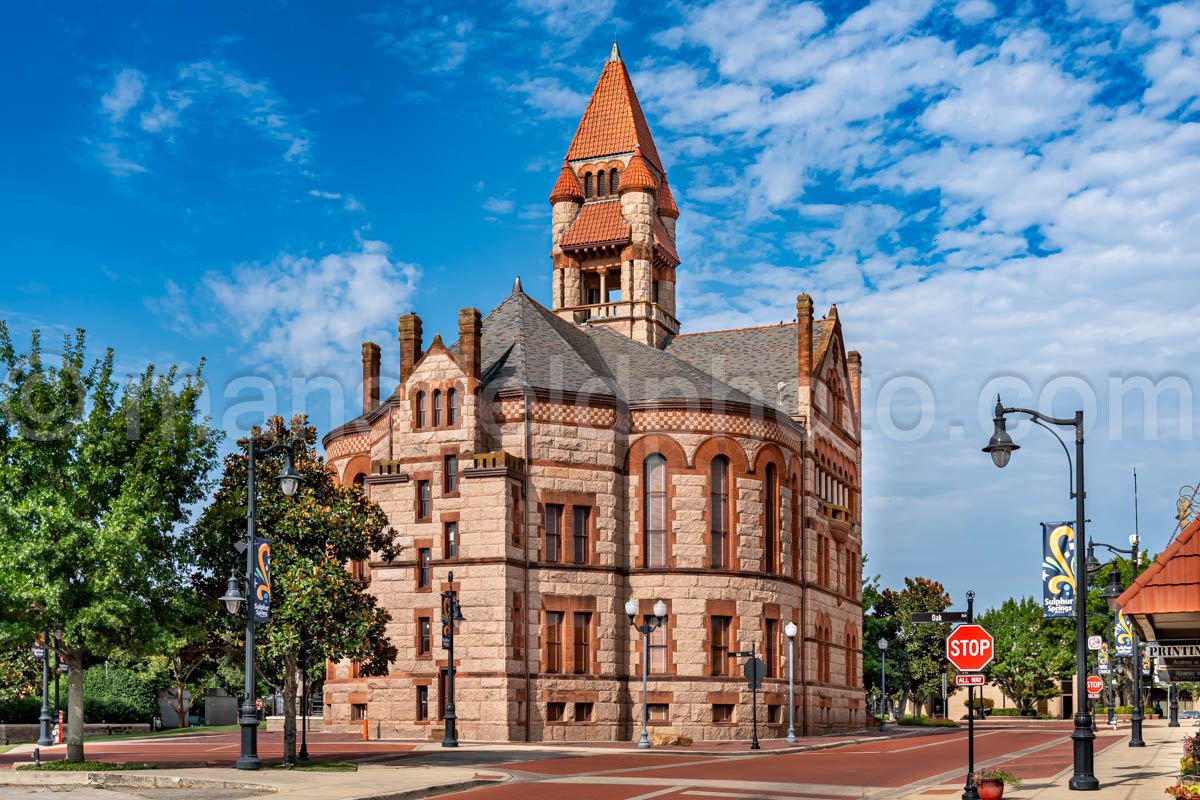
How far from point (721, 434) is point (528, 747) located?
16.6m

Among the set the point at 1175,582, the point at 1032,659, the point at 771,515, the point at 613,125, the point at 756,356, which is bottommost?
the point at 1032,659

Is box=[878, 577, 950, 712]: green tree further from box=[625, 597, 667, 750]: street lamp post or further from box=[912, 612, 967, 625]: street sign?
box=[912, 612, 967, 625]: street sign

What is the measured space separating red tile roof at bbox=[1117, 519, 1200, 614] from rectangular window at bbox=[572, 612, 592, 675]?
36.0m

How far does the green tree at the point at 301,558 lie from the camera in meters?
32.7

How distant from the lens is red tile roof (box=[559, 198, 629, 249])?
229 feet

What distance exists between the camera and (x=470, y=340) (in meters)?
53.0

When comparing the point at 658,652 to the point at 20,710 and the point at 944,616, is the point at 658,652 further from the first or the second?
the point at 944,616

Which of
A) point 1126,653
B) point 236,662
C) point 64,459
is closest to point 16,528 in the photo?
point 64,459

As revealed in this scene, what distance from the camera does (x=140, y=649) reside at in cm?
3272

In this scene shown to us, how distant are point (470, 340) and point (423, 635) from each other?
11873mm

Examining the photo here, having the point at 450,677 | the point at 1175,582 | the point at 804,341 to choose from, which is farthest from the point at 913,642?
the point at 1175,582

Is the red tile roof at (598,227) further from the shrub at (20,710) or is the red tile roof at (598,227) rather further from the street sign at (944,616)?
the street sign at (944,616)

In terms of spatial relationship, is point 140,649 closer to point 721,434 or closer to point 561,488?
point 561,488

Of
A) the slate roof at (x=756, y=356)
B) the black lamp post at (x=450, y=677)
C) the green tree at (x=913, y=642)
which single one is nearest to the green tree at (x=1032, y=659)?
the green tree at (x=913, y=642)
